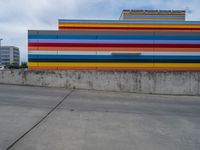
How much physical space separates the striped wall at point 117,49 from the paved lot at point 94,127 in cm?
Result: 665

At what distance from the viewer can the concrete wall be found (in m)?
13.3

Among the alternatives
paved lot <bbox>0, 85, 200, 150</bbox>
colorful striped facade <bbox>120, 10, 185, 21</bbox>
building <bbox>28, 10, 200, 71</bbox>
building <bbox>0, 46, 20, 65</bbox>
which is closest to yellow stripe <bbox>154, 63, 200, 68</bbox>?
building <bbox>28, 10, 200, 71</bbox>

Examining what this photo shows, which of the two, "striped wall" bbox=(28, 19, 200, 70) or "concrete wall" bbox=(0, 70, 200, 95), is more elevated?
"striped wall" bbox=(28, 19, 200, 70)

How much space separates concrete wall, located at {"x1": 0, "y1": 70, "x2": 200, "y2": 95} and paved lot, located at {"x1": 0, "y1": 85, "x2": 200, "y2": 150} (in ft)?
15.4

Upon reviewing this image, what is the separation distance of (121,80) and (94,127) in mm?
8022

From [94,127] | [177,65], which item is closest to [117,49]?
[177,65]

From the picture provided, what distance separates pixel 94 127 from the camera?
586 centimetres

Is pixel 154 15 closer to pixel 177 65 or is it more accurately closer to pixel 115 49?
pixel 177 65

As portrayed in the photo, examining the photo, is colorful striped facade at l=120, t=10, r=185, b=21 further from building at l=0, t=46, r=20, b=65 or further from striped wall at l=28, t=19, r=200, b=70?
building at l=0, t=46, r=20, b=65

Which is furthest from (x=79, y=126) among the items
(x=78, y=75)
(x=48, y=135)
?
(x=78, y=75)

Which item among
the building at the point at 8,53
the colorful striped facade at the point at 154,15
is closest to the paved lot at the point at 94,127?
the colorful striped facade at the point at 154,15

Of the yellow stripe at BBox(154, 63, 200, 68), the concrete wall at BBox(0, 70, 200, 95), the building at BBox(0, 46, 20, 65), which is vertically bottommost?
the concrete wall at BBox(0, 70, 200, 95)

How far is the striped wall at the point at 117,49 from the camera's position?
15047 millimetres

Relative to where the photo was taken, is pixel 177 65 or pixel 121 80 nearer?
pixel 121 80
